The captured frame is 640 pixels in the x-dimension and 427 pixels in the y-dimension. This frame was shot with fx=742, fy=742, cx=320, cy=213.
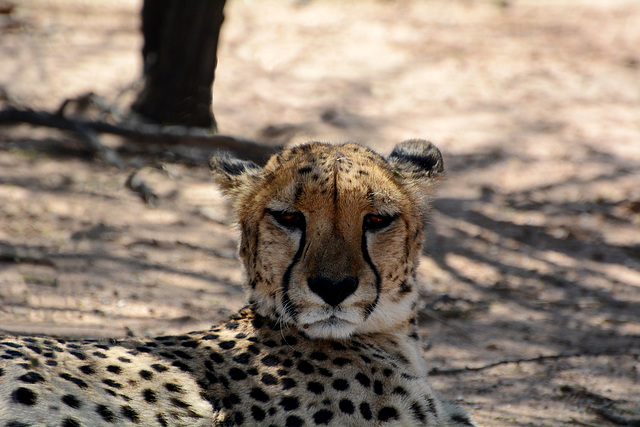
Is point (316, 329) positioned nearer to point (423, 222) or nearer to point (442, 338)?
point (423, 222)

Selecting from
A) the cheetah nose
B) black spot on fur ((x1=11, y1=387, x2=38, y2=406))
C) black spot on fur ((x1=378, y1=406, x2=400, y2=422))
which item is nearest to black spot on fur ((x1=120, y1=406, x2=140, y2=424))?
black spot on fur ((x1=11, y1=387, x2=38, y2=406))

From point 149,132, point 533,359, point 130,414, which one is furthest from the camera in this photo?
point 149,132

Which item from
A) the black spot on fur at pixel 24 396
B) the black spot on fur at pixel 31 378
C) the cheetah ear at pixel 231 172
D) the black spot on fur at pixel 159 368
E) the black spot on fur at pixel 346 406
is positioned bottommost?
the black spot on fur at pixel 346 406

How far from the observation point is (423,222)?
10.1 feet

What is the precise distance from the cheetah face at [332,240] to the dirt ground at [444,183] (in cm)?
91

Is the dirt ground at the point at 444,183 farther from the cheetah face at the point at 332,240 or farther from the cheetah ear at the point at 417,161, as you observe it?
the cheetah ear at the point at 417,161

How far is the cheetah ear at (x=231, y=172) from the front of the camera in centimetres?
310

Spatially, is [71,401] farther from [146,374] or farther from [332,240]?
[332,240]

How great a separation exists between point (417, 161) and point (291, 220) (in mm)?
728

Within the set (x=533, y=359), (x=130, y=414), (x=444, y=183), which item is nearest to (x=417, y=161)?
(x=533, y=359)

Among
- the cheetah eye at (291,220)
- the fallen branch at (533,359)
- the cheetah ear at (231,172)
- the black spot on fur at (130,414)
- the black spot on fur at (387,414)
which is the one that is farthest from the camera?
the fallen branch at (533,359)

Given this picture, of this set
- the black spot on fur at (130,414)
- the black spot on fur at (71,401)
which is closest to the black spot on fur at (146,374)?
the black spot on fur at (130,414)

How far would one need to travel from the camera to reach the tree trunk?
6090 mm

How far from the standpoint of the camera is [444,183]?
5848 millimetres
